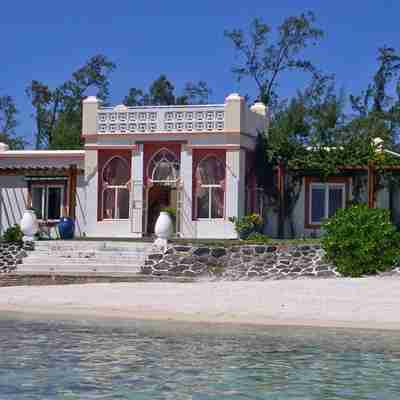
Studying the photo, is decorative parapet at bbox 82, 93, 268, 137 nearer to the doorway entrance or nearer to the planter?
the doorway entrance

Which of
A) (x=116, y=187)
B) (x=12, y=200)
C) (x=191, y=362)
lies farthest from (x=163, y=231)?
(x=191, y=362)

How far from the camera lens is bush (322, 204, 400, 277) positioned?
24.0 m

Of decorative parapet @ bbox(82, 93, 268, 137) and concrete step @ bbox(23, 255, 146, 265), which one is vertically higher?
decorative parapet @ bbox(82, 93, 268, 137)

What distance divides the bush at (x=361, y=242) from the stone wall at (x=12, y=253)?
9141 millimetres

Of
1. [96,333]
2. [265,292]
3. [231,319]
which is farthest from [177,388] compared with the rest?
[265,292]

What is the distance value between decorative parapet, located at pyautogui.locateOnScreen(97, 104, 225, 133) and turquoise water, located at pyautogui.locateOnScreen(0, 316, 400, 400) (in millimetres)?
13003

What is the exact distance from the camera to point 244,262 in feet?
83.9

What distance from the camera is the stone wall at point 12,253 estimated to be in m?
27.0

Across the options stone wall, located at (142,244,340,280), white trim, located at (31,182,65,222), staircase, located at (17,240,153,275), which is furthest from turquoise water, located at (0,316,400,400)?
white trim, located at (31,182,65,222)

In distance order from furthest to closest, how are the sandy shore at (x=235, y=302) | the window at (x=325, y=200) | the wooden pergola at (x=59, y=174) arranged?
the window at (x=325, y=200) < the wooden pergola at (x=59, y=174) < the sandy shore at (x=235, y=302)

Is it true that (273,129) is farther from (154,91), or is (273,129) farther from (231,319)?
(154,91)

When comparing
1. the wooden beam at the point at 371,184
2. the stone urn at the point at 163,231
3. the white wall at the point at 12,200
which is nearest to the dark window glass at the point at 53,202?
the white wall at the point at 12,200

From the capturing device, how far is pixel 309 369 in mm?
12969

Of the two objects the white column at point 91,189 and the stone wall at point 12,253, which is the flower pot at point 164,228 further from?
the white column at point 91,189
